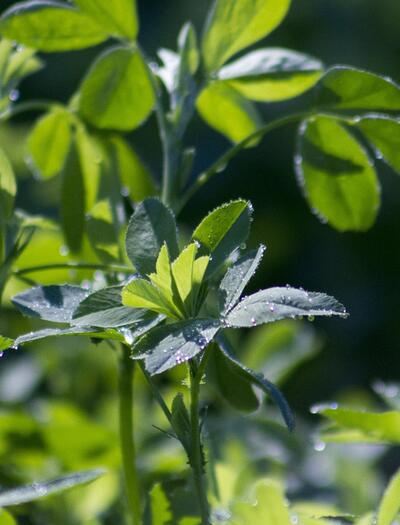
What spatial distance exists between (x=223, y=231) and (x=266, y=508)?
185mm

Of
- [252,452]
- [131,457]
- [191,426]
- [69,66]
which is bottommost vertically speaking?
[69,66]

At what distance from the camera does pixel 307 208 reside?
7.75ft

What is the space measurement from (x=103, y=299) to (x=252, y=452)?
1.65 ft

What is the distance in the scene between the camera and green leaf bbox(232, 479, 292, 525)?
1.99ft

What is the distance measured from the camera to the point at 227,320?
0.55m

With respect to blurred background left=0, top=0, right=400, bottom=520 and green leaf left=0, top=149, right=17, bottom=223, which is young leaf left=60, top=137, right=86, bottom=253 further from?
blurred background left=0, top=0, right=400, bottom=520

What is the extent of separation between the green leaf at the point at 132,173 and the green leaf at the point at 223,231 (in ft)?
0.97

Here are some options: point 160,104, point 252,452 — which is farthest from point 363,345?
point 160,104

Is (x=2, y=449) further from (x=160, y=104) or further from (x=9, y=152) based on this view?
(x=9, y=152)

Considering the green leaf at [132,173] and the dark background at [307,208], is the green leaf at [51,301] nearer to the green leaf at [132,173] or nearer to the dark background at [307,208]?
the green leaf at [132,173]

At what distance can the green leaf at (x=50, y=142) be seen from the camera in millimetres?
878

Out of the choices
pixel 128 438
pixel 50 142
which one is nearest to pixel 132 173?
pixel 50 142

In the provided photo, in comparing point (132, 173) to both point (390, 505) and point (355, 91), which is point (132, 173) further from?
point (390, 505)

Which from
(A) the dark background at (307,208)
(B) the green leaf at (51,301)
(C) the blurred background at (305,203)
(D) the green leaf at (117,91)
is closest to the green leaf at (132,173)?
(D) the green leaf at (117,91)
